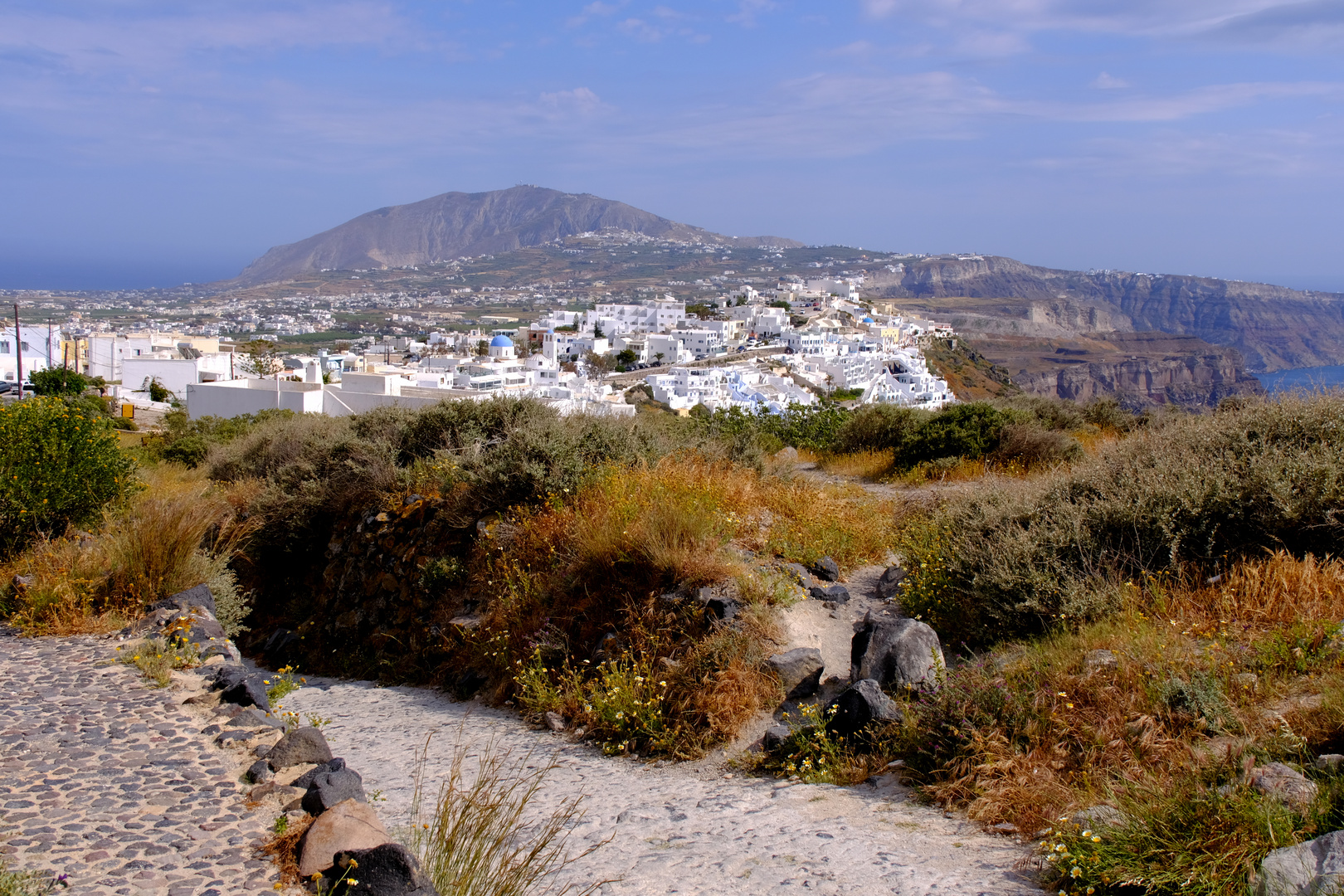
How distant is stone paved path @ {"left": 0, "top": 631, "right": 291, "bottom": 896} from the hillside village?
19.5ft

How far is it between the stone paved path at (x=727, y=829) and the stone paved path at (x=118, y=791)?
76 centimetres

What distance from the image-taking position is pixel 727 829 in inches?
145

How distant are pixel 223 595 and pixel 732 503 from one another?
14.4 ft

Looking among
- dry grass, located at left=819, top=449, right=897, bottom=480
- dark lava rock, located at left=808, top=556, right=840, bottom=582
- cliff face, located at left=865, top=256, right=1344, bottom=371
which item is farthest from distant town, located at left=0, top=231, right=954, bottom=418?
A: cliff face, located at left=865, top=256, right=1344, bottom=371

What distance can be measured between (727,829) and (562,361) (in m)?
88.9

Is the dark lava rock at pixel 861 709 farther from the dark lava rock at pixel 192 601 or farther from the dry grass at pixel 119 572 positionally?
the dry grass at pixel 119 572

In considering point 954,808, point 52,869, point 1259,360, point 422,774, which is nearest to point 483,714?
point 422,774

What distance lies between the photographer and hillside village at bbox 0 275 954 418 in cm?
3022

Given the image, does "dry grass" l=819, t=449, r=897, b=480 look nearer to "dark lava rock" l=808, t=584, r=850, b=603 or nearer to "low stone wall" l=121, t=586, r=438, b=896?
"dark lava rock" l=808, t=584, r=850, b=603

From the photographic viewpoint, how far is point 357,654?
24.4 feet

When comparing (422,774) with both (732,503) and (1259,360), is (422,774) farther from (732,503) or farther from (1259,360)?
(1259,360)

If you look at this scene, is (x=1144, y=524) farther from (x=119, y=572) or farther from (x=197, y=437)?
(x=197, y=437)

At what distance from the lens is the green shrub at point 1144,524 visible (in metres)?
4.95

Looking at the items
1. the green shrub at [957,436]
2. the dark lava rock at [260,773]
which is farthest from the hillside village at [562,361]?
the dark lava rock at [260,773]
